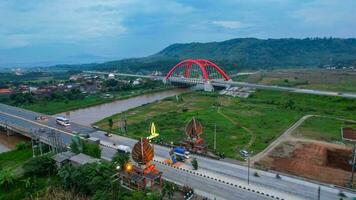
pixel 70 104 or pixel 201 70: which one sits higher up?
pixel 201 70

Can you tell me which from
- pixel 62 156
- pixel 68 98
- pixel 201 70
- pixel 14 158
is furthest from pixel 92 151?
pixel 201 70

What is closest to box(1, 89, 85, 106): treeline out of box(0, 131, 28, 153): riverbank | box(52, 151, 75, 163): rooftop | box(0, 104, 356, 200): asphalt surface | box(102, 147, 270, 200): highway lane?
box(0, 131, 28, 153): riverbank

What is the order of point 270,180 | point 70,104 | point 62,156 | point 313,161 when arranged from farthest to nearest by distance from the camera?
point 70,104, point 313,161, point 62,156, point 270,180

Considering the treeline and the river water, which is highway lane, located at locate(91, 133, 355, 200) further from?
the treeline

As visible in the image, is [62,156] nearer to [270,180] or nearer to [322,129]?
[270,180]

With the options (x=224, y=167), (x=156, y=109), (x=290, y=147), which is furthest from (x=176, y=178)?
(x=156, y=109)

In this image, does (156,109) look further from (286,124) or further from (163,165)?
(163,165)

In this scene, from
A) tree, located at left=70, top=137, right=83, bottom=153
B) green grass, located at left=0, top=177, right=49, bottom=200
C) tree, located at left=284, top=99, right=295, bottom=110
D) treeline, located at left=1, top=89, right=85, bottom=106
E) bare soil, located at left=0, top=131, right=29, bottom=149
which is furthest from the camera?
treeline, located at left=1, top=89, right=85, bottom=106
